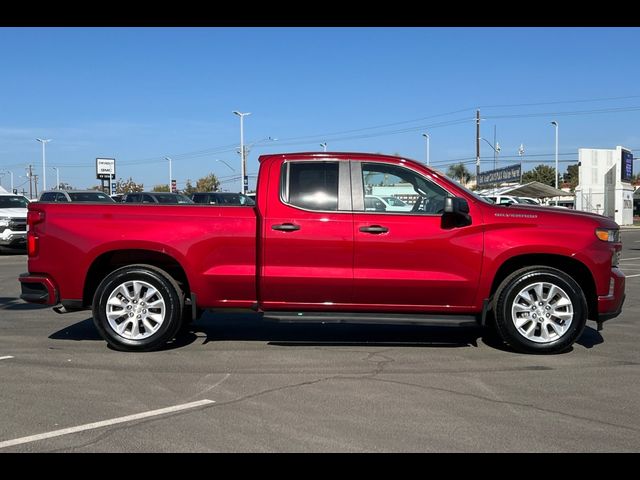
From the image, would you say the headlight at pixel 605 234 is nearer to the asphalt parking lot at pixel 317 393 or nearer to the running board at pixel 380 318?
the asphalt parking lot at pixel 317 393

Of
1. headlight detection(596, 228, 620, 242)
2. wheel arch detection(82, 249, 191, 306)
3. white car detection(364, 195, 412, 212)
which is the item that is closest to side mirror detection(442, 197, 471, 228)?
white car detection(364, 195, 412, 212)

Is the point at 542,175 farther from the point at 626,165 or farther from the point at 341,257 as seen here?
the point at 341,257

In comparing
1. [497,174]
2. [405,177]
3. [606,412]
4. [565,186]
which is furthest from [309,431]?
[565,186]

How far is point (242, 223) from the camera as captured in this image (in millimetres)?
6387

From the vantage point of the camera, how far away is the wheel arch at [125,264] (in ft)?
21.7

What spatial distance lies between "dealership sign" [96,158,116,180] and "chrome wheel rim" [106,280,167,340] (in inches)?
2366

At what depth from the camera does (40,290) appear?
659 centimetres

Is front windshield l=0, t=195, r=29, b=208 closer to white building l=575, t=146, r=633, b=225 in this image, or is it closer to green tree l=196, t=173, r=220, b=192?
white building l=575, t=146, r=633, b=225

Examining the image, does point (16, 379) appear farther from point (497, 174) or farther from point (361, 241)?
point (497, 174)

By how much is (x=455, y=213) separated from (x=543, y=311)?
53.3 inches

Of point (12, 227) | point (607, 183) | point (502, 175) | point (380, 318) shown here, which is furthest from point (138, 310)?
point (502, 175)

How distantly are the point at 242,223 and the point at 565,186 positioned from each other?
9786cm

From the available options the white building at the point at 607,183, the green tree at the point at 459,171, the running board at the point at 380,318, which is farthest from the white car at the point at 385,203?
the green tree at the point at 459,171

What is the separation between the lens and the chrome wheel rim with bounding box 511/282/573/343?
250 inches
